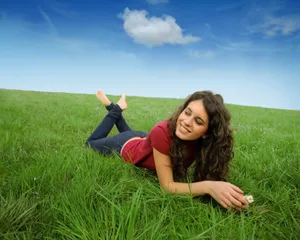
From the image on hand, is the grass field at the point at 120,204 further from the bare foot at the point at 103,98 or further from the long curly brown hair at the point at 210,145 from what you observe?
the bare foot at the point at 103,98

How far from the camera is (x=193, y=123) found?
2.80 m

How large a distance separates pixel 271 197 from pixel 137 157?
1.60 metres

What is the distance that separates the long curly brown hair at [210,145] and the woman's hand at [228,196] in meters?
0.56

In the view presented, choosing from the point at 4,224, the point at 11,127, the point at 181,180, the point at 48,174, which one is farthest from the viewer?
the point at 11,127

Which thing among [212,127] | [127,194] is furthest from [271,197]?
[127,194]

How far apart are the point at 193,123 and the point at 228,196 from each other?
2.70 feet

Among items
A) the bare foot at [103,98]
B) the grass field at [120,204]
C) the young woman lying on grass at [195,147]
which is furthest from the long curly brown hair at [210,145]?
the bare foot at [103,98]

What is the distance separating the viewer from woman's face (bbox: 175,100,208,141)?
2.81m

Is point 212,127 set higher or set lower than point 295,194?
higher

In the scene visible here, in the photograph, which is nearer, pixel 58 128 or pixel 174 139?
pixel 174 139

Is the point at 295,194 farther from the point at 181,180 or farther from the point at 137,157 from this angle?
the point at 137,157

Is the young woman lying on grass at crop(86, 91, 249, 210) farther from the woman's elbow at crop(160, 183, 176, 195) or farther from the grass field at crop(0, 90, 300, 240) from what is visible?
the grass field at crop(0, 90, 300, 240)

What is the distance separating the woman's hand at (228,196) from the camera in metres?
2.34

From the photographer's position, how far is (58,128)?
5973 mm
